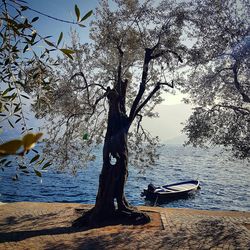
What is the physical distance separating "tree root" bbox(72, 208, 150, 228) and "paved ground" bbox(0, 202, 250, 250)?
1.81ft

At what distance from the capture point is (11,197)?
39.1m

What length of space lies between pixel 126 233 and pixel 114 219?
9.10ft

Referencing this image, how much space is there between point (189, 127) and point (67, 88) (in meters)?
8.09

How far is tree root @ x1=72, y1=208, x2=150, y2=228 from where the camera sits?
16.1 metres

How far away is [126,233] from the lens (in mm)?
14367

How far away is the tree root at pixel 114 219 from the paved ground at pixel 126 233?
55cm

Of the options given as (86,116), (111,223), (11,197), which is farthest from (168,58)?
(11,197)

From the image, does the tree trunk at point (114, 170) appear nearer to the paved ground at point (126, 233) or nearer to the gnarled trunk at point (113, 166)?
the gnarled trunk at point (113, 166)

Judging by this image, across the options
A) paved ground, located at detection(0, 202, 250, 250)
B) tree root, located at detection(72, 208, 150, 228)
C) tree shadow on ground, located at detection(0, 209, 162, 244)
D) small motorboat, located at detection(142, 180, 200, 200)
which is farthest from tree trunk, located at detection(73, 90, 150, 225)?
small motorboat, located at detection(142, 180, 200, 200)

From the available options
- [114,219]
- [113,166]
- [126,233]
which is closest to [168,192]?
[114,219]

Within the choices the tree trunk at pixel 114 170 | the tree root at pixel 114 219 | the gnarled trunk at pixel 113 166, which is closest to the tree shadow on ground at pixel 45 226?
the tree root at pixel 114 219

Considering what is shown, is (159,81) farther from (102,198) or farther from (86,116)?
(102,198)

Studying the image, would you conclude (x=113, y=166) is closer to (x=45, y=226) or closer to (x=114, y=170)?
(x=114, y=170)

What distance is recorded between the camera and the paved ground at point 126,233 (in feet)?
41.6
